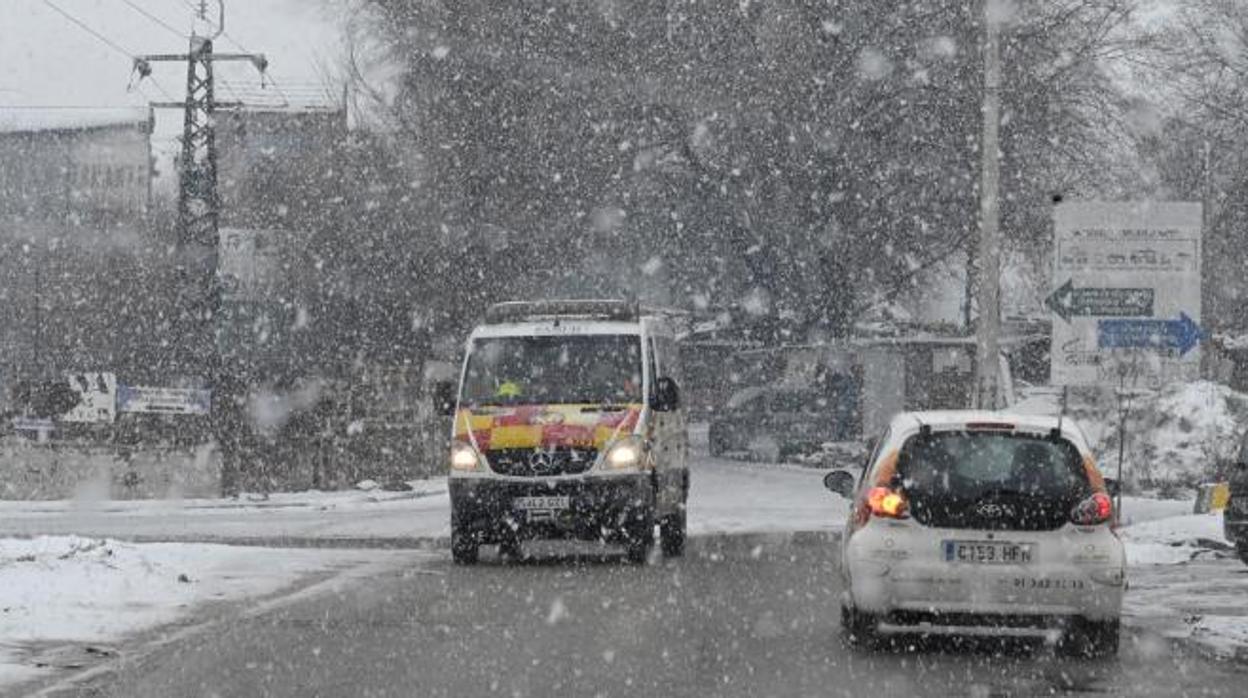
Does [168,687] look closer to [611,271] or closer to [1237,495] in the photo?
[1237,495]

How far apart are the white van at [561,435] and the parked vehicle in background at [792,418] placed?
23431 millimetres

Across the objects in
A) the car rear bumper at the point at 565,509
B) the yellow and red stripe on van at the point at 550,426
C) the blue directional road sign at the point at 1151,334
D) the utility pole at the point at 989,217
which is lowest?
the car rear bumper at the point at 565,509

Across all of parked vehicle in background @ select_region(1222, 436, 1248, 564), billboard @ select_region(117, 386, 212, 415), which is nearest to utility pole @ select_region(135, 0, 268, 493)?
billboard @ select_region(117, 386, 212, 415)

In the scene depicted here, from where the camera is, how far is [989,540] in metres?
11.3

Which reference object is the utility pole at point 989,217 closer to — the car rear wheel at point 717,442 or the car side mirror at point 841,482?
the car side mirror at point 841,482

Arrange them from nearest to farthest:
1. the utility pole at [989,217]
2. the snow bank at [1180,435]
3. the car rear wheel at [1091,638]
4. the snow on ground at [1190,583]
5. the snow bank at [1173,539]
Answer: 1. the car rear wheel at [1091,638]
2. the snow on ground at [1190,583]
3. the snow bank at [1173,539]
4. the utility pole at [989,217]
5. the snow bank at [1180,435]

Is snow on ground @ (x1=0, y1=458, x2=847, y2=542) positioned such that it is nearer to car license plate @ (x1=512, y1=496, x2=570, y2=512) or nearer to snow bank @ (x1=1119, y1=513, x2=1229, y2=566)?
snow bank @ (x1=1119, y1=513, x2=1229, y2=566)

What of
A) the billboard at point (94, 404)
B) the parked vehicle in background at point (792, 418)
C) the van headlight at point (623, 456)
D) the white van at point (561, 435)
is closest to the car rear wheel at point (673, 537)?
the white van at point (561, 435)

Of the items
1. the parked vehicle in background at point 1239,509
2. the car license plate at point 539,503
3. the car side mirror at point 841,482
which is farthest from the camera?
the car license plate at point 539,503

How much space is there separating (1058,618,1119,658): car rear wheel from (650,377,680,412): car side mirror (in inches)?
286

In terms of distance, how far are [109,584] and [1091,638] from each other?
7.36 meters

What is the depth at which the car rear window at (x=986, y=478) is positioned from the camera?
1149cm

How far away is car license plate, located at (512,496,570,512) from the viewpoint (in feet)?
58.7

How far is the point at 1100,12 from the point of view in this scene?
44.6 m
